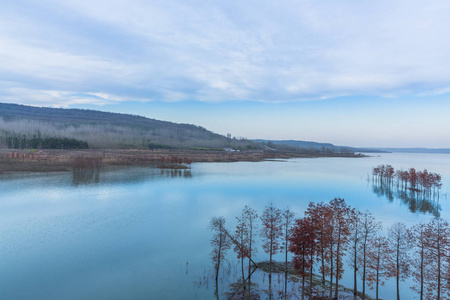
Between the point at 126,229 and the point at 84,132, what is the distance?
96203 millimetres

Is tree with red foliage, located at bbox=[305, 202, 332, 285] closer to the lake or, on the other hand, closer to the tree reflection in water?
the lake

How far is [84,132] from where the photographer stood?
3844 inches

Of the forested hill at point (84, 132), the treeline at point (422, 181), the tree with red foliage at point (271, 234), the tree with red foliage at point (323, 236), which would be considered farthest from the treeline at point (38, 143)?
the tree with red foliage at point (323, 236)

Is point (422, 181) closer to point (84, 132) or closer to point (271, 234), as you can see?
point (271, 234)

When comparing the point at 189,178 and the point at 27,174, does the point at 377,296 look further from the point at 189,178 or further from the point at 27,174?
the point at 27,174

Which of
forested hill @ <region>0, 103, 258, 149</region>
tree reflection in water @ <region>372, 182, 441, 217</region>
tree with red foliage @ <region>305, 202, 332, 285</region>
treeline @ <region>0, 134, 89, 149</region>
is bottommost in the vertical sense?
tree reflection in water @ <region>372, 182, 441, 217</region>

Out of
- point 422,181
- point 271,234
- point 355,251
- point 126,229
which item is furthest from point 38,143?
point 355,251

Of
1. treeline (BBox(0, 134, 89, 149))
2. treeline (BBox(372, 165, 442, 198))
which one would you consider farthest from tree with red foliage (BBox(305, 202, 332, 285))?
treeline (BBox(0, 134, 89, 149))

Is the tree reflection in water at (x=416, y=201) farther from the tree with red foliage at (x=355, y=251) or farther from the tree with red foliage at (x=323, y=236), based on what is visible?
the tree with red foliage at (x=323, y=236)

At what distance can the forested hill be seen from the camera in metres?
65.1

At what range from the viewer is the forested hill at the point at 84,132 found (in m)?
65.1

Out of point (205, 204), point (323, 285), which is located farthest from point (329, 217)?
point (205, 204)

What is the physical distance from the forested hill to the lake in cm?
4574

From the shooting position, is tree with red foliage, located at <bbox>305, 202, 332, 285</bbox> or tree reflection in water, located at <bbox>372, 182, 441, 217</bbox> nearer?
tree with red foliage, located at <bbox>305, 202, 332, 285</bbox>
